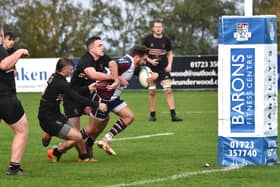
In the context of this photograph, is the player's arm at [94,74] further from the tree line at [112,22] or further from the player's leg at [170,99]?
the tree line at [112,22]

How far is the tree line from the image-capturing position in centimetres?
5838

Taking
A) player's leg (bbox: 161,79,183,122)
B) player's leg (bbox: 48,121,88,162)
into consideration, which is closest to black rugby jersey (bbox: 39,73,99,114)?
player's leg (bbox: 48,121,88,162)

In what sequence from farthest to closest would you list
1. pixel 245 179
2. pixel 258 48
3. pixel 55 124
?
pixel 55 124
pixel 258 48
pixel 245 179

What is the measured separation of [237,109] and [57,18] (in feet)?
160

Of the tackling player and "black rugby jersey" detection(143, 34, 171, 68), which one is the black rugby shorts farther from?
"black rugby jersey" detection(143, 34, 171, 68)

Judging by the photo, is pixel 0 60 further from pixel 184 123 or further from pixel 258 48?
pixel 184 123

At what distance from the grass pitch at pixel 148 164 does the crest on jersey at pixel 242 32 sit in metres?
1.62

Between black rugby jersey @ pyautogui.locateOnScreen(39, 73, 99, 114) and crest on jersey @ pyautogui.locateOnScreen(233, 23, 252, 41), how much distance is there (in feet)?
6.88

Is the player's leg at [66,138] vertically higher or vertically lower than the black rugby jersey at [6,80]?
lower

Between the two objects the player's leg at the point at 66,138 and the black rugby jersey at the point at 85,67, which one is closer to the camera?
the player's leg at the point at 66,138

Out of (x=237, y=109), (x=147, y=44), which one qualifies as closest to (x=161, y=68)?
(x=147, y=44)

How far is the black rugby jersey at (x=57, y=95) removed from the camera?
36.8 ft

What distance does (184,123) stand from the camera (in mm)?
18234

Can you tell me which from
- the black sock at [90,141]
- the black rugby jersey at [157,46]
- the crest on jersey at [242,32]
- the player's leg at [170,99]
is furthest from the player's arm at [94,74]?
the black rugby jersey at [157,46]
